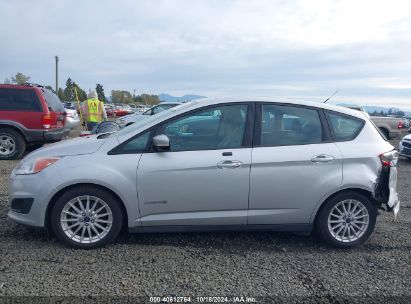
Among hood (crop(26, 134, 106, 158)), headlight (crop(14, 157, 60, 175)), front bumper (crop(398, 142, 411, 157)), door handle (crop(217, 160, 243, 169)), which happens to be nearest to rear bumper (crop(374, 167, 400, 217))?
door handle (crop(217, 160, 243, 169))

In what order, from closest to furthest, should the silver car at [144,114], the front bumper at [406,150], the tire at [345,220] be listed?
the tire at [345,220], the front bumper at [406,150], the silver car at [144,114]

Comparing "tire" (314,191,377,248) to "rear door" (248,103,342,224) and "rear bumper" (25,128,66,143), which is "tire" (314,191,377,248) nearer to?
"rear door" (248,103,342,224)

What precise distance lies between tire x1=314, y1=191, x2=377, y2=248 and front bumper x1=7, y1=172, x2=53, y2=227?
2.88 m

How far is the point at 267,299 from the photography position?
3.34 meters

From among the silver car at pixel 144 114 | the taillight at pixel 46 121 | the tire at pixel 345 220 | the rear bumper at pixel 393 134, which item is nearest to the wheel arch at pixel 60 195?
the tire at pixel 345 220

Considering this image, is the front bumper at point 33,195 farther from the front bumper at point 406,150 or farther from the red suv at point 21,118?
the front bumper at point 406,150

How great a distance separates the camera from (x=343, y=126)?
466 cm

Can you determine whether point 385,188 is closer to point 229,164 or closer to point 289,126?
point 289,126

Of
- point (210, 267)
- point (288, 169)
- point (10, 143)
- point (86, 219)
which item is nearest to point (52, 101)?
point (10, 143)

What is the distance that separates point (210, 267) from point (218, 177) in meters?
0.90

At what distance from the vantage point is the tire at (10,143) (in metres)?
9.74

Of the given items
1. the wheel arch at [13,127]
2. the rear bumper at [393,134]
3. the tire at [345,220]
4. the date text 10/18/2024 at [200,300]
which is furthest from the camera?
the rear bumper at [393,134]

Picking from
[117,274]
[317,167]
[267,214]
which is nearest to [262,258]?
[267,214]

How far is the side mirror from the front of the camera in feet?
13.6
